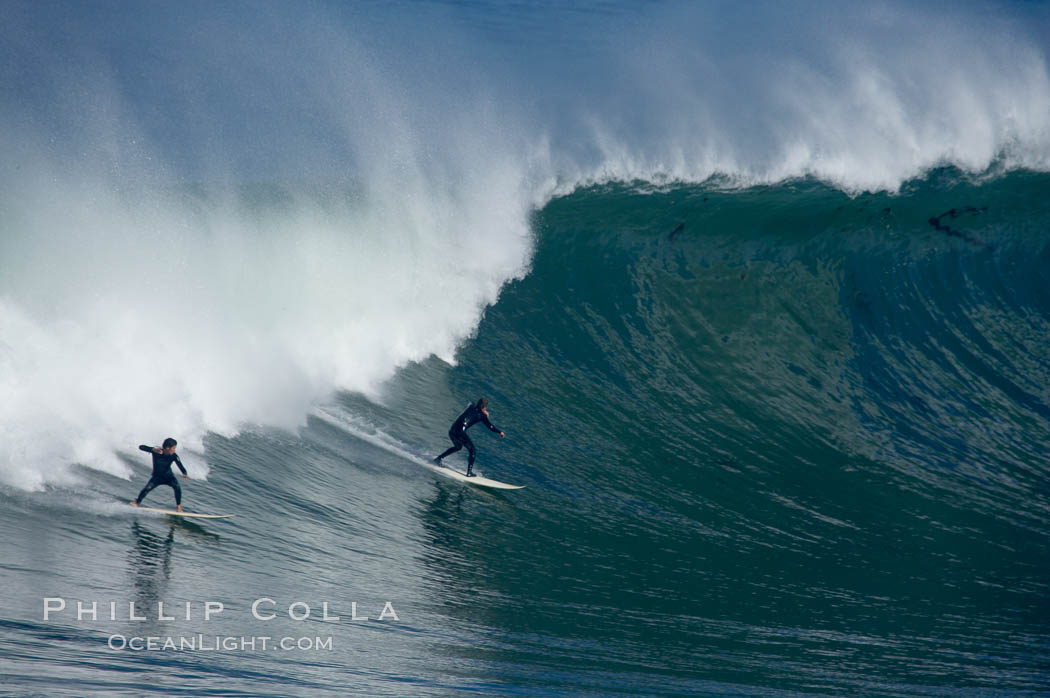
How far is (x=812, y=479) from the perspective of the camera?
10484mm

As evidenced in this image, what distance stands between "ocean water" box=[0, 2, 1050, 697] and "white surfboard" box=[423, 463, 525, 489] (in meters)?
0.15

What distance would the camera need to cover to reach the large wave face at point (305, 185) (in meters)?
10.2

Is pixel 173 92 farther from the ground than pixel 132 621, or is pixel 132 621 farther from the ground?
pixel 173 92

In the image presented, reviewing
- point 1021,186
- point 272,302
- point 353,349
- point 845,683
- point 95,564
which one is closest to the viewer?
point 845,683

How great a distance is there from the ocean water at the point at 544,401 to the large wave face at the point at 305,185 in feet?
0.28

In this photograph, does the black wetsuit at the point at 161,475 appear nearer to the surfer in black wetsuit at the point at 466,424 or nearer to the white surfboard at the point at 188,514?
the white surfboard at the point at 188,514

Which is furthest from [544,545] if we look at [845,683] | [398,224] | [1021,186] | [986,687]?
[1021,186]

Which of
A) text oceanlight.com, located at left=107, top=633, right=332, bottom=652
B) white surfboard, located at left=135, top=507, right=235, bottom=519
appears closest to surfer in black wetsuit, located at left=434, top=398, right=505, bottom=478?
white surfboard, located at left=135, top=507, right=235, bottom=519

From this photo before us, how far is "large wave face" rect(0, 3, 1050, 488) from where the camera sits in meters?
10.2

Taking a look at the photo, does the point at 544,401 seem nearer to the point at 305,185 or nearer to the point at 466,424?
the point at 466,424

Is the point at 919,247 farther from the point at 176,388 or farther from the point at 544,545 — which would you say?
the point at 176,388

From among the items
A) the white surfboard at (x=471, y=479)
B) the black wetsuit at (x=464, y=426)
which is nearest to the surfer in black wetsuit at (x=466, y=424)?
the black wetsuit at (x=464, y=426)

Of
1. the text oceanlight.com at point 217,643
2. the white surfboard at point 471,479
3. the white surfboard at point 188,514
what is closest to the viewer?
the text oceanlight.com at point 217,643

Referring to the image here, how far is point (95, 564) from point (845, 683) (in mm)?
4815
